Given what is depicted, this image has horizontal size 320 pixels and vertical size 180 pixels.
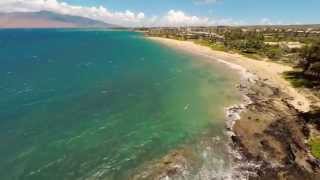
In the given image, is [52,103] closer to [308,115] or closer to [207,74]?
[308,115]

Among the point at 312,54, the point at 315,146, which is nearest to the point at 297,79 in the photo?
the point at 312,54

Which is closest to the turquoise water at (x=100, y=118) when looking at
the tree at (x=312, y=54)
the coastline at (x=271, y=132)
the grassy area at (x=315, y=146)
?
the coastline at (x=271, y=132)

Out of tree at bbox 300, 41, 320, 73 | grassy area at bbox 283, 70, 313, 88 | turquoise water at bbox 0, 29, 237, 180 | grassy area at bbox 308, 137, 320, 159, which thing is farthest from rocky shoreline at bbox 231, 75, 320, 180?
tree at bbox 300, 41, 320, 73

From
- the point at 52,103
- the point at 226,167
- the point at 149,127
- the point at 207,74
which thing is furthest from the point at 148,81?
the point at 226,167

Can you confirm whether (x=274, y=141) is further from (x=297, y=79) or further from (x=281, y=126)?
(x=297, y=79)

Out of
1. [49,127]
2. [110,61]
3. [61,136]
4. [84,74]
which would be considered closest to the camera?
[61,136]

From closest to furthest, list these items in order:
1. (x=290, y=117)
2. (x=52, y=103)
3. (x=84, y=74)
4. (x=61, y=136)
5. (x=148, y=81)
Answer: (x=61, y=136) → (x=290, y=117) → (x=52, y=103) → (x=148, y=81) → (x=84, y=74)

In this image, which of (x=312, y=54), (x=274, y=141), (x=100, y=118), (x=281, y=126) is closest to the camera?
(x=274, y=141)
